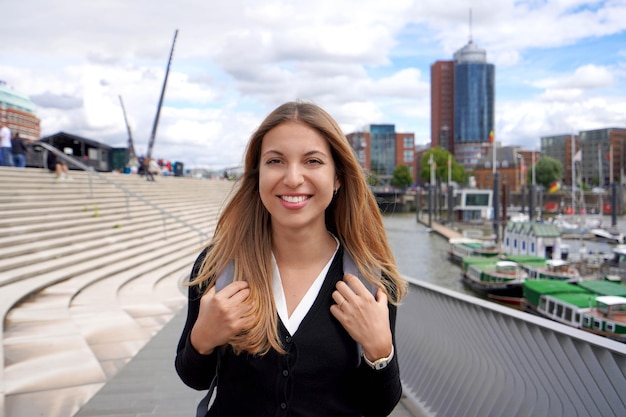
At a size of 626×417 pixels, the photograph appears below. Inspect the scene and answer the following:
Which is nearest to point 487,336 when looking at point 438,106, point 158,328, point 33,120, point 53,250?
point 158,328

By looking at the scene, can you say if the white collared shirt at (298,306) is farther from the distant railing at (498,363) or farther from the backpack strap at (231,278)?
the distant railing at (498,363)

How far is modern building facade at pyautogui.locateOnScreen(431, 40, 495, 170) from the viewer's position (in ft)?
560

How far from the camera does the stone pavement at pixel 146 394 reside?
4414 millimetres

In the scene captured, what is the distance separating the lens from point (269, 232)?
1.92 meters

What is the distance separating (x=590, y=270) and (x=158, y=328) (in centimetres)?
3041

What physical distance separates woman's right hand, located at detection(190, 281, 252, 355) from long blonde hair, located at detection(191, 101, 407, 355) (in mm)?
32

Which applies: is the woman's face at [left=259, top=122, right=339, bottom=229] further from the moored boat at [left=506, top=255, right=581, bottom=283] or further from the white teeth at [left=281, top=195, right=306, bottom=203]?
the moored boat at [left=506, top=255, right=581, bottom=283]

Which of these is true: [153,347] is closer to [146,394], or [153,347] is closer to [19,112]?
[146,394]

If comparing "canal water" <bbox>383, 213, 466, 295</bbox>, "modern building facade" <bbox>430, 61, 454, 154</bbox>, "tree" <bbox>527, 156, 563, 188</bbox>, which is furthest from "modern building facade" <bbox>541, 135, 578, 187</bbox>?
"canal water" <bbox>383, 213, 466, 295</bbox>

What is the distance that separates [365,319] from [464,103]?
181289mm

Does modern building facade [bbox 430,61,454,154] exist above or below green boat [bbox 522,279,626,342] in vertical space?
above

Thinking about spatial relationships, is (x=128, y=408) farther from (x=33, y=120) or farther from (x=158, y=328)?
(x=33, y=120)

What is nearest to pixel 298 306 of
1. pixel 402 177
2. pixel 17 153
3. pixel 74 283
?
pixel 74 283

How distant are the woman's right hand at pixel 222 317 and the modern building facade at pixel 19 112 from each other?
96.0 metres
